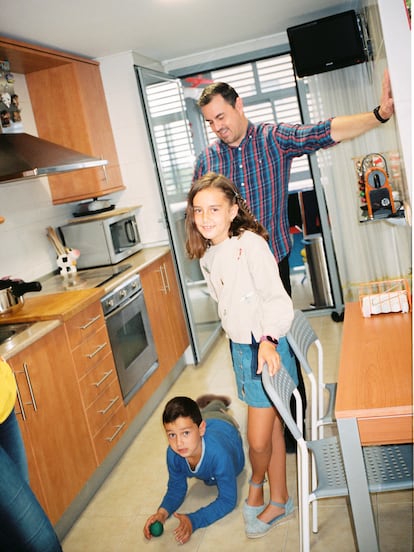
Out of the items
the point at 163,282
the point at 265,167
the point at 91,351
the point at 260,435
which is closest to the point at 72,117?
the point at 163,282

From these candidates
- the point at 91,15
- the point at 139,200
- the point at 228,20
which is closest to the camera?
the point at 91,15

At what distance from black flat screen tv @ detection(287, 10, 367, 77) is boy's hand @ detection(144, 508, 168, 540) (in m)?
3.00

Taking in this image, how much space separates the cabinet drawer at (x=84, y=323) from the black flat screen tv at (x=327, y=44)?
2269 mm

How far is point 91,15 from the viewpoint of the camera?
304 cm

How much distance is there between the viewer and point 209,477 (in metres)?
2.46

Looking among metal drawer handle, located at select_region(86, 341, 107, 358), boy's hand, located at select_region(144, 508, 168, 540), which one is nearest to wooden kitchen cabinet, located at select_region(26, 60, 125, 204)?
metal drawer handle, located at select_region(86, 341, 107, 358)

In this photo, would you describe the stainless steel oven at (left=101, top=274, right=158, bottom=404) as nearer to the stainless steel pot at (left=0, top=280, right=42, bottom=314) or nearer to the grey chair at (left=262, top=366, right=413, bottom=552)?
the stainless steel pot at (left=0, top=280, right=42, bottom=314)

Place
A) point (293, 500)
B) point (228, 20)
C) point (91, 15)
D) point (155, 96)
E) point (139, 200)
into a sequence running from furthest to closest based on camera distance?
1. point (139, 200)
2. point (155, 96)
3. point (228, 20)
4. point (91, 15)
5. point (293, 500)

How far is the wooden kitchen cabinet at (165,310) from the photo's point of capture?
371 centimetres

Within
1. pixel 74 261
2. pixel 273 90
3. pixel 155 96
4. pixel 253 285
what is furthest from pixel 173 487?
pixel 273 90

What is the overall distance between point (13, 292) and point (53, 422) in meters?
0.75

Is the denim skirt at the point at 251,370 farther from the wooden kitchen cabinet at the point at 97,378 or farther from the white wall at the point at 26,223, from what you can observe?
the white wall at the point at 26,223

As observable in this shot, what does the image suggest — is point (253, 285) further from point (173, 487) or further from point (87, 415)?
point (87, 415)

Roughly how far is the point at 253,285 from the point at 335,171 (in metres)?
2.67
